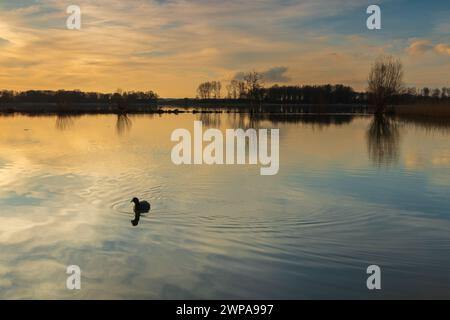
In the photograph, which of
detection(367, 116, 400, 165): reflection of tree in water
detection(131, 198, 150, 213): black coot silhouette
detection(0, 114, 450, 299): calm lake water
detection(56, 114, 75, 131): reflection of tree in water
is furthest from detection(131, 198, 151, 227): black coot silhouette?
detection(56, 114, 75, 131): reflection of tree in water

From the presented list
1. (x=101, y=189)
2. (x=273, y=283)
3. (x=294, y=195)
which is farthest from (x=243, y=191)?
(x=273, y=283)

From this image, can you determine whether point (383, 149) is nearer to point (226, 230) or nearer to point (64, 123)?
point (226, 230)

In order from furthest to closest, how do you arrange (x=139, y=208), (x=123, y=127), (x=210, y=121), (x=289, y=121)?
(x=210, y=121) → (x=289, y=121) → (x=123, y=127) → (x=139, y=208)

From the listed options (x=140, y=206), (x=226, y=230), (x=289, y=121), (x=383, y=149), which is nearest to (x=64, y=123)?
(x=289, y=121)

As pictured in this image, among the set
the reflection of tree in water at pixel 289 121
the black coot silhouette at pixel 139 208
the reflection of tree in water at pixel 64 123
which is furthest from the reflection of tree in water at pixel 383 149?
the reflection of tree in water at pixel 64 123

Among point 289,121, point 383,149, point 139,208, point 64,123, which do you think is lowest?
point 139,208

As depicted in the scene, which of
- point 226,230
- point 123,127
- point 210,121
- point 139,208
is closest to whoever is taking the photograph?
point 226,230

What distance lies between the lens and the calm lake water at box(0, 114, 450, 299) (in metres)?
6.70

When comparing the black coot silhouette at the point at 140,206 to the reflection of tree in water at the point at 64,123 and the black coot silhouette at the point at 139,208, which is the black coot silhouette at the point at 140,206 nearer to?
the black coot silhouette at the point at 139,208

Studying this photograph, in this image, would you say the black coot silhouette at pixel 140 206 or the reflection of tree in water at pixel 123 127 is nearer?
the black coot silhouette at pixel 140 206

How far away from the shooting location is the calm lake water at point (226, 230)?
6703mm

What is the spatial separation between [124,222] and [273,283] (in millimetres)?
4284

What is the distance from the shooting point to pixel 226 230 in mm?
9242
